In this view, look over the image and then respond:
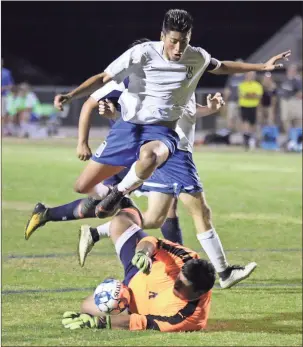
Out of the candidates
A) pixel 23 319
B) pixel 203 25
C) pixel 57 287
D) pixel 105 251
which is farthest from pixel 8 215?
pixel 203 25

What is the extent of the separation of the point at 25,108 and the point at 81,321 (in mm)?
18952

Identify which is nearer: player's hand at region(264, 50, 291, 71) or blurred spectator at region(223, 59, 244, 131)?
player's hand at region(264, 50, 291, 71)

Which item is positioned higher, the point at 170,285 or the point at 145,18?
the point at 145,18

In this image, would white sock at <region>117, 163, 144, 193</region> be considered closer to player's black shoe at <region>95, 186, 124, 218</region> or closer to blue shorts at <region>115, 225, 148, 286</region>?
player's black shoe at <region>95, 186, 124, 218</region>

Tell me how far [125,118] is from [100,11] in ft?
87.4

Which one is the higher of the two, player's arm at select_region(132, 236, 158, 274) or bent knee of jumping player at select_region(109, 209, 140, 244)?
bent knee of jumping player at select_region(109, 209, 140, 244)

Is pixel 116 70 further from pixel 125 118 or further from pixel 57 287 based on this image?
pixel 57 287

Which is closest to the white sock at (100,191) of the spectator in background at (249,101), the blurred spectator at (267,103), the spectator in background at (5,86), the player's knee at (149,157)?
the player's knee at (149,157)

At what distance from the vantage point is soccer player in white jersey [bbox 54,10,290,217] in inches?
249

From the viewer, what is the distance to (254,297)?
318 inches

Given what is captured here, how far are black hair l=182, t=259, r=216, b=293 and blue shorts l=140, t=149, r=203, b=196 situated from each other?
4.43ft

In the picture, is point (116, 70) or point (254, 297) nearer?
point (116, 70)

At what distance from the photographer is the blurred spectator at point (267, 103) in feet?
79.5

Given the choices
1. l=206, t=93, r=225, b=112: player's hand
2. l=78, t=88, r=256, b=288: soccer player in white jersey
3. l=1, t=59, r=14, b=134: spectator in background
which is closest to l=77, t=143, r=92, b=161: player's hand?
l=78, t=88, r=256, b=288: soccer player in white jersey
